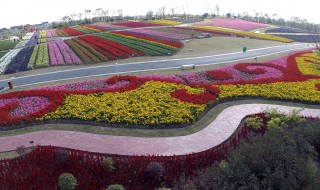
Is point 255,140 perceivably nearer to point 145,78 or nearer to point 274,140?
point 274,140

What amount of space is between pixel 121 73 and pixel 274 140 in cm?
1500

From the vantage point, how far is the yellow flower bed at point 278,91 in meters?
15.2

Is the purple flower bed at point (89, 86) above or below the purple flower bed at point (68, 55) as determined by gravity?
below

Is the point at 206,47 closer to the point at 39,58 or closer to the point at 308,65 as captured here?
the point at 308,65

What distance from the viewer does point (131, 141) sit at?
11.2 metres

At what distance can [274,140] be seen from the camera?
8281mm

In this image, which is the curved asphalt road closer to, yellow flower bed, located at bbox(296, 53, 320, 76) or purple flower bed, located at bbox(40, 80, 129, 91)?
purple flower bed, located at bbox(40, 80, 129, 91)

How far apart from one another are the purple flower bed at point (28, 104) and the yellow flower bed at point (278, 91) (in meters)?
9.38

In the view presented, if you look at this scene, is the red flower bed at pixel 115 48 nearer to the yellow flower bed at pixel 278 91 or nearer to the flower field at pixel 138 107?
the flower field at pixel 138 107

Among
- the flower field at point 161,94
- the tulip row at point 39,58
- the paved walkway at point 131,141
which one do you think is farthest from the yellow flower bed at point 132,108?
the tulip row at point 39,58

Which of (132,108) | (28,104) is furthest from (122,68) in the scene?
(132,108)

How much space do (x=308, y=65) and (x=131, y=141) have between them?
16787 mm

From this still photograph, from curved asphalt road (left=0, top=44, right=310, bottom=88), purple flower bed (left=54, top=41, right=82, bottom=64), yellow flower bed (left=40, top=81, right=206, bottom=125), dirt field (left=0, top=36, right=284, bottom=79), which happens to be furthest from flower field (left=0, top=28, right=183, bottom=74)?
yellow flower bed (left=40, top=81, right=206, bottom=125)

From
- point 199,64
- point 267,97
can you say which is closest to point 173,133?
point 267,97
